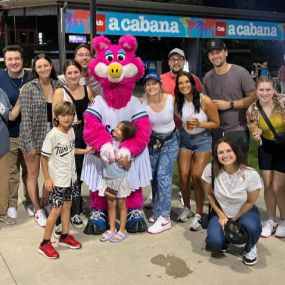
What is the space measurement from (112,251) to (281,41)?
16.0 metres

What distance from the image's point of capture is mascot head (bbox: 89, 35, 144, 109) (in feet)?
13.4

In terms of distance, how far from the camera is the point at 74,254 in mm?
3846

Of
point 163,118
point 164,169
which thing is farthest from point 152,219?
point 163,118

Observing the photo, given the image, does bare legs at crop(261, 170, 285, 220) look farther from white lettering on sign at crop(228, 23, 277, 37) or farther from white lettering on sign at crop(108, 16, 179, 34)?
white lettering on sign at crop(228, 23, 277, 37)

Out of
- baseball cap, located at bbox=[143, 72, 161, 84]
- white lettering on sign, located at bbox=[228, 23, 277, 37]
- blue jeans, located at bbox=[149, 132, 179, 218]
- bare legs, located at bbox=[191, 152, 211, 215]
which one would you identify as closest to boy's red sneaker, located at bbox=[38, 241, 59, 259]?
blue jeans, located at bbox=[149, 132, 179, 218]

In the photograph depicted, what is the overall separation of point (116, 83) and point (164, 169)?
101 centimetres

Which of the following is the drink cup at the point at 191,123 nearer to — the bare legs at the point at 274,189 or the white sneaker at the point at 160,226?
the bare legs at the point at 274,189

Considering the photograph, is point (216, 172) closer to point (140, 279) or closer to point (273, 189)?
point (273, 189)

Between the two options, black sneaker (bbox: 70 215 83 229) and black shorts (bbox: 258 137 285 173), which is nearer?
black shorts (bbox: 258 137 285 173)

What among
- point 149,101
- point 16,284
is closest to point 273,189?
point 149,101

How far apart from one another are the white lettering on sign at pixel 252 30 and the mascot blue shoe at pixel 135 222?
1227cm

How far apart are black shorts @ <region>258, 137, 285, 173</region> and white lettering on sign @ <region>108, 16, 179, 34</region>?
912cm

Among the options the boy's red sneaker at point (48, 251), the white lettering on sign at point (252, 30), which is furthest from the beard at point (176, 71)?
the white lettering on sign at point (252, 30)

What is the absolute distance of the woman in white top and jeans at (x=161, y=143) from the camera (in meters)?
4.28
